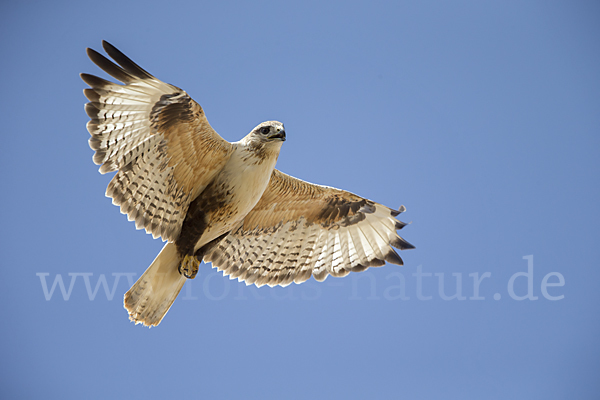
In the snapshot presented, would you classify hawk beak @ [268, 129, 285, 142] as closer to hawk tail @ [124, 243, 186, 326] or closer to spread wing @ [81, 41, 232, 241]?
spread wing @ [81, 41, 232, 241]

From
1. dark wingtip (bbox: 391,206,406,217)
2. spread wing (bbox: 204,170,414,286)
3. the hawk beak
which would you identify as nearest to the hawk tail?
spread wing (bbox: 204,170,414,286)

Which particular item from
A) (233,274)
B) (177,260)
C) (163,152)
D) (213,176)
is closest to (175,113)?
(163,152)

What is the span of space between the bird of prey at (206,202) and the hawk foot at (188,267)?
0.01 meters

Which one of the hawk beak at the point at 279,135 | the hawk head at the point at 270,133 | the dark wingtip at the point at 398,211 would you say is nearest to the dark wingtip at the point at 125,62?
the hawk head at the point at 270,133

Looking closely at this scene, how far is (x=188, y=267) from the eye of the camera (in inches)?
284

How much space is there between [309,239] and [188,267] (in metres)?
2.04

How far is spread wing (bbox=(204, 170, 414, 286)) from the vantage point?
8.05 metres

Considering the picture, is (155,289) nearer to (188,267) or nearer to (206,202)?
(188,267)

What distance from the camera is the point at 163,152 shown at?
261 inches

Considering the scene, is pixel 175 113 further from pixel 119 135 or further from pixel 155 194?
pixel 155 194

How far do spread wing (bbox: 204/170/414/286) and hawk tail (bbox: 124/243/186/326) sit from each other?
2.95 ft

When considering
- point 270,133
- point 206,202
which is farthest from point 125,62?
point 206,202

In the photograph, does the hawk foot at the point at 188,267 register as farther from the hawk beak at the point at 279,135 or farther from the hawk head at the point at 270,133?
the hawk beak at the point at 279,135

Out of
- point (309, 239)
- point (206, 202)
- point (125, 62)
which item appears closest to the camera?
point (125, 62)
